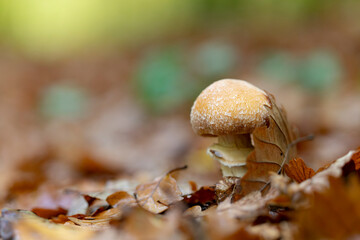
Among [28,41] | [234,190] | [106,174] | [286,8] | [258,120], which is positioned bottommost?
[106,174]

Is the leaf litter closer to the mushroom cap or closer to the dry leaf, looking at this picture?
the dry leaf

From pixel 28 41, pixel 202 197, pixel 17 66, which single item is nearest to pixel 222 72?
pixel 202 197

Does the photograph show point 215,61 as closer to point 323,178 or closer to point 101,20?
point 323,178

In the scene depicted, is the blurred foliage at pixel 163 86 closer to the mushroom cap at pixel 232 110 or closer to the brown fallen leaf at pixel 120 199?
the brown fallen leaf at pixel 120 199

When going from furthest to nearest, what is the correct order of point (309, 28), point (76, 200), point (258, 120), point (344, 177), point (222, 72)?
point (309, 28) < point (222, 72) < point (76, 200) < point (258, 120) < point (344, 177)

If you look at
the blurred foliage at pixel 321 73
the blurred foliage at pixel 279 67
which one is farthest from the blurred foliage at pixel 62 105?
the blurred foliage at pixel 321 73

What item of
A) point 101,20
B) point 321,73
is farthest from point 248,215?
point 101,20

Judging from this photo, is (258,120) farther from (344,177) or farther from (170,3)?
(170,3)
